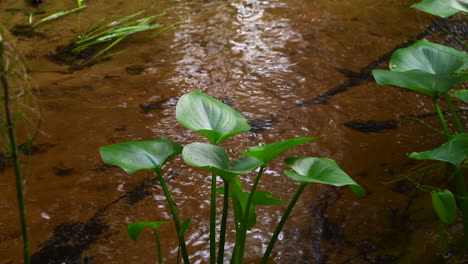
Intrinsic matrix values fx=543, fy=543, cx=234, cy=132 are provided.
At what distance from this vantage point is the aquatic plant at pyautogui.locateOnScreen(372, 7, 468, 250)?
1.00m

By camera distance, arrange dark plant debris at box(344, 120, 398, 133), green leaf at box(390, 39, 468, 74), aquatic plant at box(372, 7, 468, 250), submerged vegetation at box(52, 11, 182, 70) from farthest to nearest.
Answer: submerged vegetation at box(52, 11, 182, 70)
dark plant debris at box(344, 120, 398, 133)
green leaf at box(390, 39, 468, 74)
aquatic plant at box(372, 7, 468, 250)

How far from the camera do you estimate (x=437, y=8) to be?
4.33 feet

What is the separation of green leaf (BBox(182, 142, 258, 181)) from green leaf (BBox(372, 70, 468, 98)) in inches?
15.0

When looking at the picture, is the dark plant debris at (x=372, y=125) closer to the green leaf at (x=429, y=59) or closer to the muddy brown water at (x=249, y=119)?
the muddy brown water at (x=249, y=119)

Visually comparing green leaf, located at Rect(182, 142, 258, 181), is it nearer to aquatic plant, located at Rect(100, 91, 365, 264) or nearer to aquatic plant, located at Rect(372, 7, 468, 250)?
aquatic plant, located at Rect(100, 91, 365, 264)

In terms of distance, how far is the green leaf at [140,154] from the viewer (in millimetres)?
943

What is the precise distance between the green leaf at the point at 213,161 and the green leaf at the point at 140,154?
81 millimetres

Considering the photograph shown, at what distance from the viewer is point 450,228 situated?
4.05ft

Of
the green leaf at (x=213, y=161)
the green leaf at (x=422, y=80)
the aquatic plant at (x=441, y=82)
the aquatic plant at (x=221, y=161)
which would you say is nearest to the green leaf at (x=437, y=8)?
the aquatic plant at (x=441, y=82)

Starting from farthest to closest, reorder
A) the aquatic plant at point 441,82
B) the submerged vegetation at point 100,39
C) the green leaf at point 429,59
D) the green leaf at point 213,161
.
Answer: the submerged vegetation at point 100,39 → the green leaf at point 429,59 → the aquatic plant at point 441,82 → the green leaf at point 213,161

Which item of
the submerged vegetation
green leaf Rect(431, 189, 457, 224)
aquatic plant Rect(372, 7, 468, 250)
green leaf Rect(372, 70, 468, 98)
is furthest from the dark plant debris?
the submerged vegetation

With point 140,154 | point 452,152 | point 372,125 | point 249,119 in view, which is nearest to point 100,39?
point 249,119

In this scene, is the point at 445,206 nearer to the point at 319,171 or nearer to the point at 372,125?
the point at 319,171

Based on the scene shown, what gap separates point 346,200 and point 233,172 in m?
0.54
